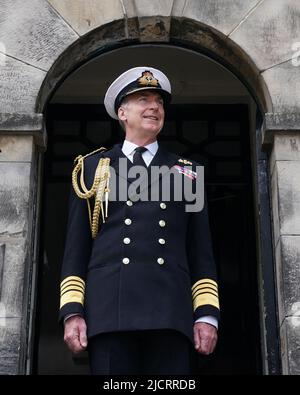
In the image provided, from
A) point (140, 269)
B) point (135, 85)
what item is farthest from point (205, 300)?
point (135, 85)

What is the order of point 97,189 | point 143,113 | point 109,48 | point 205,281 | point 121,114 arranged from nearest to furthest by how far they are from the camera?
point 205,281, point 97,189, point 143,113, point 121,114, point 109,48

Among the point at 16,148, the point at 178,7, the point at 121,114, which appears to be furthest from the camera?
the point at 178,7

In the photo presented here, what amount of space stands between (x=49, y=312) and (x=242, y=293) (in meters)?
2.79

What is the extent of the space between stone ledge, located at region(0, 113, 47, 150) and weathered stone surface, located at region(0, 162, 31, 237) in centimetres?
23

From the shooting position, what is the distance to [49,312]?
1139 cm

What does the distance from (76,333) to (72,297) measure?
24 centimetres

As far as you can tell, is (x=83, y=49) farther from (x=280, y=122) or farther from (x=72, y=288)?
(x=72, y=288)

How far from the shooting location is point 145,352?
18.6 ft

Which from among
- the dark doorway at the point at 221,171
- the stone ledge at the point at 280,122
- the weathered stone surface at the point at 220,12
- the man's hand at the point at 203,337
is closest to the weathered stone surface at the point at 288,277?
the man's hand at the point at 203,337

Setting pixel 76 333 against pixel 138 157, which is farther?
pixel 138 157

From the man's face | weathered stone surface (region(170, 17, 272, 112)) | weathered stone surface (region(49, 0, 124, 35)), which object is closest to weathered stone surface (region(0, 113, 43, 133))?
the man's face

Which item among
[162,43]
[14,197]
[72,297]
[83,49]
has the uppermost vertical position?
[162,43]

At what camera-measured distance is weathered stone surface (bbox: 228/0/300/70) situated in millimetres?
6801
